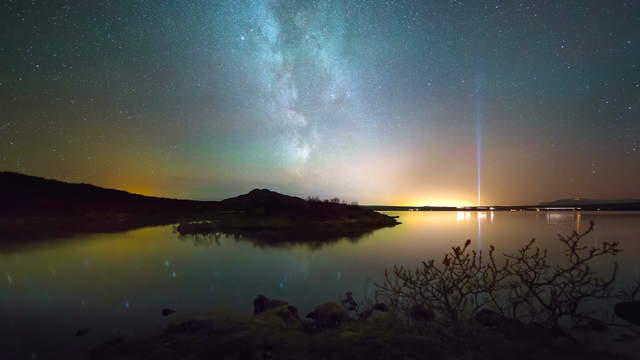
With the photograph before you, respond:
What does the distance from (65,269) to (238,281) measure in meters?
17.3

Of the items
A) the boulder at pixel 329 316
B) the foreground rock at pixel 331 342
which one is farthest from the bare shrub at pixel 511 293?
the boulder at pixel 329 316

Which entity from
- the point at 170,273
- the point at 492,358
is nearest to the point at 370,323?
the point at 492,358

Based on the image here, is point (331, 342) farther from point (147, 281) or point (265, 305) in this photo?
point (147, 281)

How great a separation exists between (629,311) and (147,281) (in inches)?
1151

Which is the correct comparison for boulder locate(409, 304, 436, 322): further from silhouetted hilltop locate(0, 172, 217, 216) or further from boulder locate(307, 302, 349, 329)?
silhouetted hilltop locate(0, 172, 217, 216)

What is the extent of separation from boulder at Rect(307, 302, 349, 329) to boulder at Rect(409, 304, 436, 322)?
2.93 meters

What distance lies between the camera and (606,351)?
480 inches

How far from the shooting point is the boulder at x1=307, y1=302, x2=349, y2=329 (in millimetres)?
14797

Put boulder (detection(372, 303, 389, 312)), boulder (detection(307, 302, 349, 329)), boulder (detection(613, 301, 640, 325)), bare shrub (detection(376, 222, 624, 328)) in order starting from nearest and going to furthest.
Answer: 1. bare shrub (detection(376, 222, 624, 328))
2. boulder (detection(307, 302, 349, 329))
3. boulder (detection(613, 301, 640, 325))
4. boulder (detection(372, 303, 389, 312))

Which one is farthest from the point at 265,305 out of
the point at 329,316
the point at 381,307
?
the point at 381,307

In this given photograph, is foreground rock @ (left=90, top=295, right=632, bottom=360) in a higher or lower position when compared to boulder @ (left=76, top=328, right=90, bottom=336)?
higher

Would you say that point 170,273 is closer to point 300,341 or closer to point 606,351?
point 300,341

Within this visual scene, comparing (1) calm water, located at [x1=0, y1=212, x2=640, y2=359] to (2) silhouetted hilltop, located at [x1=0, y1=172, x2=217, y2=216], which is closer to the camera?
(1) calm water, located at [x1=0, y1=212, x2=640, y2=359]

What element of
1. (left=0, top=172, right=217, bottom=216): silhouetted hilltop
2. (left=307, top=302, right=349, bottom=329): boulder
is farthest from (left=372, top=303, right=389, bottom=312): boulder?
(left=0, top=172, right=217, bottom=216): silhouetted hilltop
